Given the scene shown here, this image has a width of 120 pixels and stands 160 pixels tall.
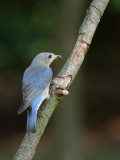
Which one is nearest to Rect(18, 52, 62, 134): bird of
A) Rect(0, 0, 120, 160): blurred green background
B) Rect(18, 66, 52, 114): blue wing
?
Rect(18, 66, 52, 114): blue wing

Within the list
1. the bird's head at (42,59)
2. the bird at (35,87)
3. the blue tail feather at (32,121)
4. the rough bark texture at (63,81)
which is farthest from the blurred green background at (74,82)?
the blue tail feather at (32,121)

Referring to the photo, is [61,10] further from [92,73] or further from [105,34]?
[92,73]

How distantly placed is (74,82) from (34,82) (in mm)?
3413

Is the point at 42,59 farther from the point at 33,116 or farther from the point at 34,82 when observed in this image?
the point at 33,116

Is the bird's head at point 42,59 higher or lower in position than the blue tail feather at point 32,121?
higher

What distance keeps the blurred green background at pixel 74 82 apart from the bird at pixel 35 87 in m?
2.20

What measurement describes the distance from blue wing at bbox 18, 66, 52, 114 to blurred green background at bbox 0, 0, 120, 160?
2.47 meters

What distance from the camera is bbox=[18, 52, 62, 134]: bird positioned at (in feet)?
14.2

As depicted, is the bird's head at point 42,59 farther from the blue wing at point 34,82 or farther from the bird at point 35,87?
the blue wing at point 34,82

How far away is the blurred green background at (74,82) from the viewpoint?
8.12 metres

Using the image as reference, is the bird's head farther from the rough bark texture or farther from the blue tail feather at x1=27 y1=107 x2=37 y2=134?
the blue tail feather at x1=27 y1=107 x2=37 y2=134

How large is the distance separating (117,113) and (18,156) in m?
8.91

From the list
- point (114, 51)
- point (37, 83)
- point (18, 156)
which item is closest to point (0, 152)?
point (114, 51)

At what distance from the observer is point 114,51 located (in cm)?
1299
